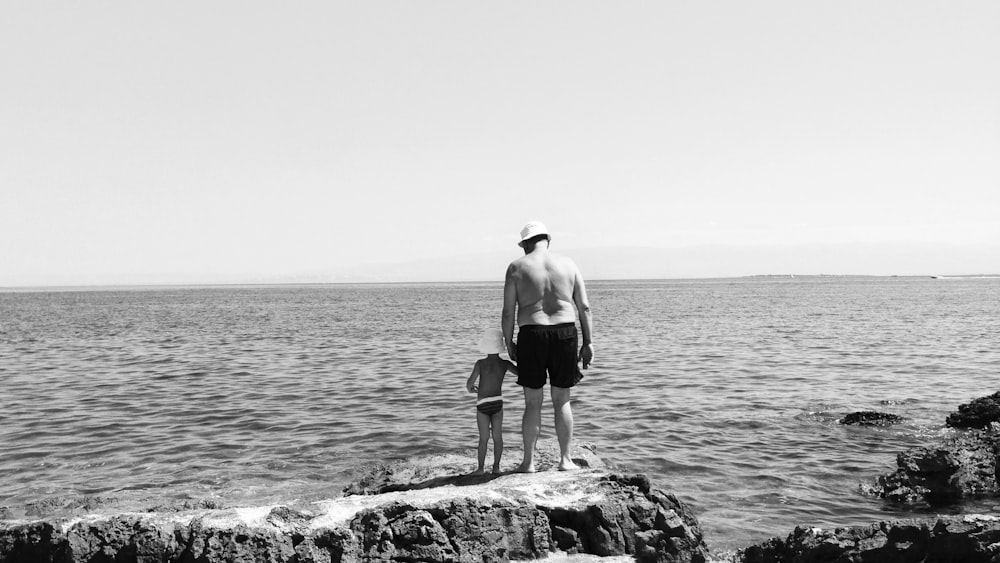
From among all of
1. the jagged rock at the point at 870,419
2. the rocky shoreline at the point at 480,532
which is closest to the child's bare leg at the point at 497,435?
the rocky shoreline at the point at 480,532

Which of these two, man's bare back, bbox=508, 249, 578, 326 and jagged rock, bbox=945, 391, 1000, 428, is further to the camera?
jagged rock, bbox=945, 391, 1000, 428

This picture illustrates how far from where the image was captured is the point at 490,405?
25.4ft

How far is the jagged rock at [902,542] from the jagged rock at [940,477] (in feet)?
12.8

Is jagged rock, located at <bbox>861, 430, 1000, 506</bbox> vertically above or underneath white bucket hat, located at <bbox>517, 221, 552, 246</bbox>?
underneath

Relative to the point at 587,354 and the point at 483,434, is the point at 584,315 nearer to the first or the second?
the point at 587,354

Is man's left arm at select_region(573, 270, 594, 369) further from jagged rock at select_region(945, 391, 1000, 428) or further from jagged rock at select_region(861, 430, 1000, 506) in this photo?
jagged rock at select_region(945, 391, 1000, 428)

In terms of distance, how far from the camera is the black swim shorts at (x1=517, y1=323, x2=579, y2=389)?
23.4ft

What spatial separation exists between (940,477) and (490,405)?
556 centimetres

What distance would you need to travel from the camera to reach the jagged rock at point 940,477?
903cm

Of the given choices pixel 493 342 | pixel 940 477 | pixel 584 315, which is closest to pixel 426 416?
pixel 493 342

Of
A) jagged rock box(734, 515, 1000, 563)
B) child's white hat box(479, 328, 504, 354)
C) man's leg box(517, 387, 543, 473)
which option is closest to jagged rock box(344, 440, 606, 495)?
man's leg box(517, 387, 543, 473)

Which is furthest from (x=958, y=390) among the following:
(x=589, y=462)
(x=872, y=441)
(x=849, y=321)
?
(x=849, y=321)

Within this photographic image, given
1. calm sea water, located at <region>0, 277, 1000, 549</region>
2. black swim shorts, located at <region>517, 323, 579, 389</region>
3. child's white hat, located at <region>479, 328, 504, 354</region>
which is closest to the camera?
black swim shorts, located at <region>517, 323, 579, 389</region>

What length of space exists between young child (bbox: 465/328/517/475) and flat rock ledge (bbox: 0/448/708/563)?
3.00 feet
